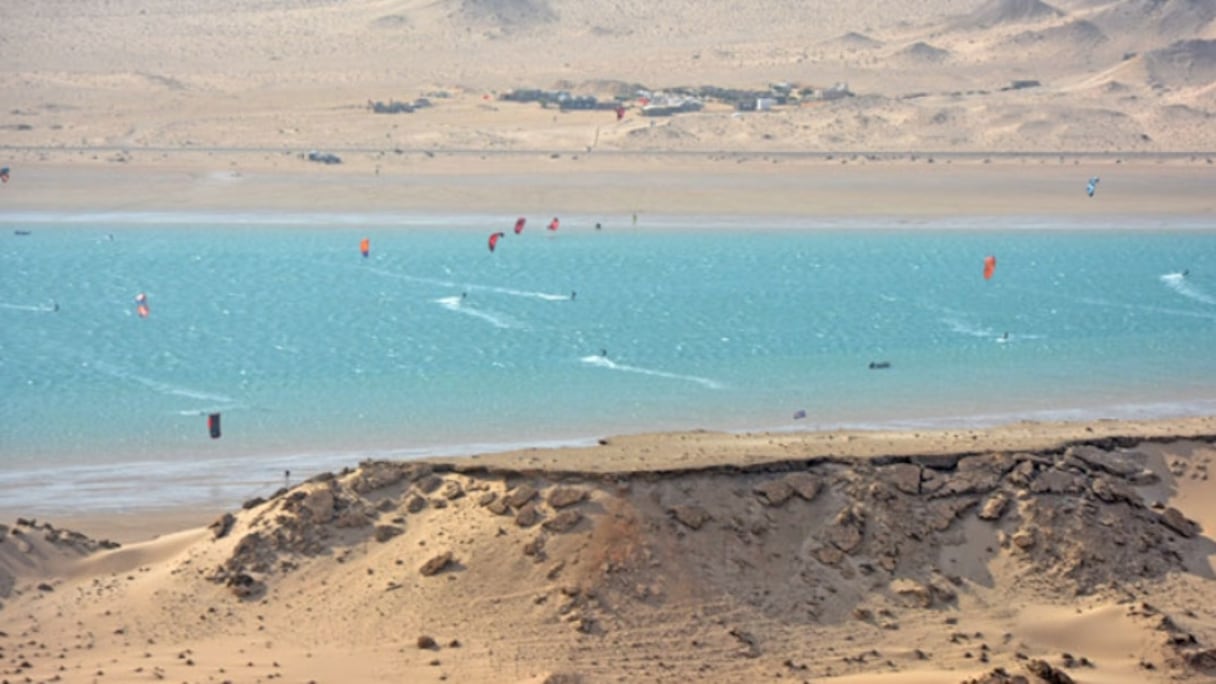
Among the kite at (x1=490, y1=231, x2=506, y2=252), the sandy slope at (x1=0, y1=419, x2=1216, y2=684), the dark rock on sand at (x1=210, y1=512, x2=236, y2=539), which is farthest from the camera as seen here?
the kite at (x1=490, y1=231, x2=506, y2=252)

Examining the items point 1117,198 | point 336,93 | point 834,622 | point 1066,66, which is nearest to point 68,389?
point 834,622

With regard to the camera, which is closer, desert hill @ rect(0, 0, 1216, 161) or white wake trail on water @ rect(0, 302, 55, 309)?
white wake trail on water @ rect(0, 302, 55, 309)

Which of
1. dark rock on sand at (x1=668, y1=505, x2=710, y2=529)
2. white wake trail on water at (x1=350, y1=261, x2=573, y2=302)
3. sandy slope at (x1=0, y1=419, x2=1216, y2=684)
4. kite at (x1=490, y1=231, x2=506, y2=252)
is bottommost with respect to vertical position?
sandy slope at (x1=0, y1=419, x2=1216, y2=684)

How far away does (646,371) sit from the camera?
25.7m

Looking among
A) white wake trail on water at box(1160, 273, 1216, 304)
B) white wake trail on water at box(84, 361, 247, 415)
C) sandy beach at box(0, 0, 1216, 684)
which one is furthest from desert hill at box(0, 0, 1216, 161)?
sandy beach at box(0, 0, 1216, 684)

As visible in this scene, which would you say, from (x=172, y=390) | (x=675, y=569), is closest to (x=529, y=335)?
(x=172, y=390)

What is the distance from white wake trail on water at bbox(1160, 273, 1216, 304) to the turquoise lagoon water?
0.10 m

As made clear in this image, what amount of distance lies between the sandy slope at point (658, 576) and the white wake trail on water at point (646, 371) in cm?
984

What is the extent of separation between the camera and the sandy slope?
41.0 ft

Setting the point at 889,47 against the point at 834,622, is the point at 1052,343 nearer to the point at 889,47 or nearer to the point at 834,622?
the point at 834,622

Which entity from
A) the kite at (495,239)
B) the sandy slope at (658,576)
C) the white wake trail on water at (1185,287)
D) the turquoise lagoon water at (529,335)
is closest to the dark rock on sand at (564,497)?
the sandy slope at (658,576)

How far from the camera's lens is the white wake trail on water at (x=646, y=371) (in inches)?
983

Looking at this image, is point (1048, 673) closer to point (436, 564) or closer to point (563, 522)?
point (563, 522)

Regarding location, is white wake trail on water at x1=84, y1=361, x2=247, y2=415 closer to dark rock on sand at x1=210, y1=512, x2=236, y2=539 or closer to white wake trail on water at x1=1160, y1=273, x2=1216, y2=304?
dark rock on sand at x1=210, y1=512, x2=236, y2=539
